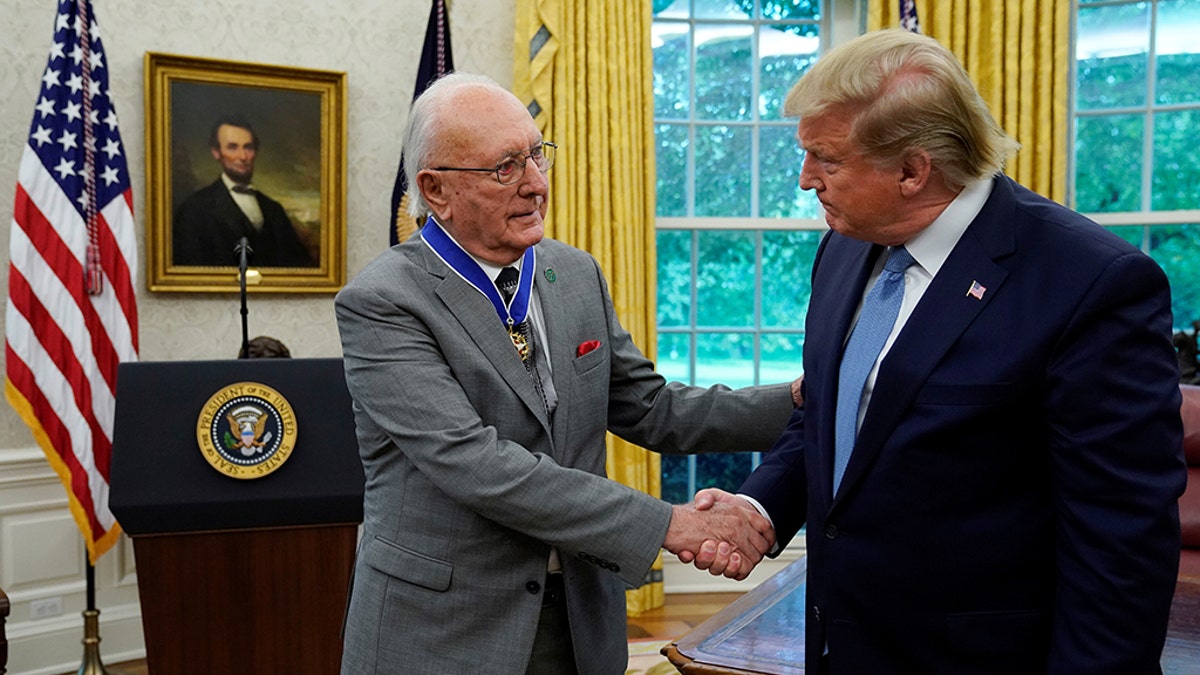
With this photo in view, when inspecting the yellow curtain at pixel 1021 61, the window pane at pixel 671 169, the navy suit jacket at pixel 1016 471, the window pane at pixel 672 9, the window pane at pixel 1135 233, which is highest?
the window pane at pixel 672 9

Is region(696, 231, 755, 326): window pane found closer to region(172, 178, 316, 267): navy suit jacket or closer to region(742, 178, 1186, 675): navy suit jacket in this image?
region(172, 178, 316, 267): navy suit jacket

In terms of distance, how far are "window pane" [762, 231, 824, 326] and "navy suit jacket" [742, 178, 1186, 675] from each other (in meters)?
4.00

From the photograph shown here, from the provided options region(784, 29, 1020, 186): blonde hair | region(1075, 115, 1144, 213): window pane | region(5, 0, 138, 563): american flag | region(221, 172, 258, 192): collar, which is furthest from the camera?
region(1075, 115, 1144, 213): window pane

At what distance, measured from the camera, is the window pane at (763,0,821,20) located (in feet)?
17.7

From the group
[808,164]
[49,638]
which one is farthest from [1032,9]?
[49,638]

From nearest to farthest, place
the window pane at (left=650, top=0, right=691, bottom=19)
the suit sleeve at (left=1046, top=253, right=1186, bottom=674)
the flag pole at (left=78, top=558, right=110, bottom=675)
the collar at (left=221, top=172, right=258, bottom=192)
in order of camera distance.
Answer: the suit sleeve at (left=1046, top=253, right=1186, bottom=674) < the flag pole at (left=78, top=558, right=110, bottom=675) < the collar at (left=221, top=172, right=258, bottom=192) < the window pane at (left=650, top=0, right=691, bottom=19)

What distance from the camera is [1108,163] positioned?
5234mm

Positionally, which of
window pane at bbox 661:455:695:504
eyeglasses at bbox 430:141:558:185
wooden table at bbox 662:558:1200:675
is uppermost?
eyeglasses at bbox 430:141:558:185

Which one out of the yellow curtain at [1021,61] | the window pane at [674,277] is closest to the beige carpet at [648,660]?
the window pane at [674,277]

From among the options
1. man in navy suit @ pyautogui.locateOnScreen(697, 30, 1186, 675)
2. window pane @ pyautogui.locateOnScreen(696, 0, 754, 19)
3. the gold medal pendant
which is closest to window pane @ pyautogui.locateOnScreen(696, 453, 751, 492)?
window pane @ pyautogui.locateOnScreen(696, 0, 754, 19)

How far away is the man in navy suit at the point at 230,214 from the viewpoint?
4.39 m

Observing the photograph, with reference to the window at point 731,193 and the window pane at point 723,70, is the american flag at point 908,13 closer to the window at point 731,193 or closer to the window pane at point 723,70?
the window at point 731,193

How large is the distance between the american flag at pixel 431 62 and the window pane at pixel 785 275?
191cm

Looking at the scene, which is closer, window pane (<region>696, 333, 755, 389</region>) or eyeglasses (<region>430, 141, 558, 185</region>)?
eyeglasses (<region>430, 141, 558, 185</region>)
